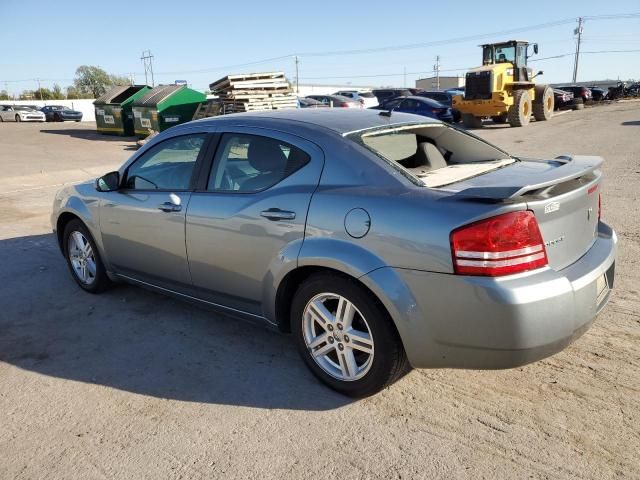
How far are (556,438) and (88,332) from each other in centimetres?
323

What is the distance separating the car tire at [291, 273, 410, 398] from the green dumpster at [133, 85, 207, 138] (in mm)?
17596

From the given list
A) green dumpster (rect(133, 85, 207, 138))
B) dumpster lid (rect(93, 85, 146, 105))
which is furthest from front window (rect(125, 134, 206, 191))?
dumpster lid (rect(93, 85, 146, 105))

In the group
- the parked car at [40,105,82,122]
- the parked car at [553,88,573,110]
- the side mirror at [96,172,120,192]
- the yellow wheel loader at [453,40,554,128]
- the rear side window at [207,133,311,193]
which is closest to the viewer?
the rear side window at [207,133,311,193]

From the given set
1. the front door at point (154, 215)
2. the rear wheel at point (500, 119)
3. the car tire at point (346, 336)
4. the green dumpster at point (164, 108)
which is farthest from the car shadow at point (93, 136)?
the car tire at point (346, 336)

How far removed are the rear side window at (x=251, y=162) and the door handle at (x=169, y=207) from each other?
30 cm

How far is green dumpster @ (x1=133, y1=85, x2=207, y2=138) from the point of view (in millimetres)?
19500

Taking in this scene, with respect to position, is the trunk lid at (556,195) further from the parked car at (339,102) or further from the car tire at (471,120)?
the parked car at (339,102)

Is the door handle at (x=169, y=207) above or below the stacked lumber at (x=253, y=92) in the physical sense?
below

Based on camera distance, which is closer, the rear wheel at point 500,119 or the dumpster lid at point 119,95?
the rear wheel at point 500,119

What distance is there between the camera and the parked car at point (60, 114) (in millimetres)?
39000

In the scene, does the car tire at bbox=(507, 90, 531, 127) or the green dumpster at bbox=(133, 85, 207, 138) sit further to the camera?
the car tire at bbox=(507, 90, 531, 127)

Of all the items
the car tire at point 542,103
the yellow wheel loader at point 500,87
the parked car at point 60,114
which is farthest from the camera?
the parked car at point 60,114

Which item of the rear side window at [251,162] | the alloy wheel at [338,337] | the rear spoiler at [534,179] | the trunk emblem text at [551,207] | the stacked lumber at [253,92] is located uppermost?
the stacked lumber at [253,92]

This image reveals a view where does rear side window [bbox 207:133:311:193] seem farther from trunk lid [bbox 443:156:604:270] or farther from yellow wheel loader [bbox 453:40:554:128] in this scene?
yellow wheel loader [bbox 453:40:554:128]
